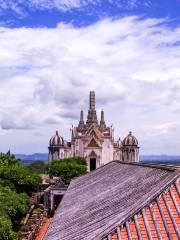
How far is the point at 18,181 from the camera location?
5800 centimetres

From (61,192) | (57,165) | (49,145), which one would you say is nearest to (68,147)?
(49,145)

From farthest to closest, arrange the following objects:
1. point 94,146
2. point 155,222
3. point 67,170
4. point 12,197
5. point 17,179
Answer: point 94,146, point 67,170, point 17,179, point 12,197, point 155,222

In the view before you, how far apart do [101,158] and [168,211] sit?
7263 centimetres

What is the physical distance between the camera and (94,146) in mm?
85125

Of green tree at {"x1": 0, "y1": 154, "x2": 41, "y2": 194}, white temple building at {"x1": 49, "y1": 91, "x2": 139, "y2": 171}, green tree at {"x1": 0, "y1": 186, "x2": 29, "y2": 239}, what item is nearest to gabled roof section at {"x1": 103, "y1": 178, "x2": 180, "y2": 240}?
green tree at {"x1": 0, "y1": 186, "x2": 29, "y2": 239}

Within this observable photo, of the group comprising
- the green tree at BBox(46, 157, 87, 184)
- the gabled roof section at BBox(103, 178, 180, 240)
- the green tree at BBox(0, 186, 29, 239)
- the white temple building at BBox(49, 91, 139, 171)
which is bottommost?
the green tree at BBox(0, 186, 29, 239)

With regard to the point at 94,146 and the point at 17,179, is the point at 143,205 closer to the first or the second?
the point at 17,179

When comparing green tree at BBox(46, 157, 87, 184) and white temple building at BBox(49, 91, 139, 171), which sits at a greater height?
white temple building at BBox(49, 91, 139, 171)

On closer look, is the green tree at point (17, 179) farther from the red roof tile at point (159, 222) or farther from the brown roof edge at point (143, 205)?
the red roof tile at point (159, 222)

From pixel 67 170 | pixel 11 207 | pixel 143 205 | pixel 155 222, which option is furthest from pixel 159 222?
pixel 67 170

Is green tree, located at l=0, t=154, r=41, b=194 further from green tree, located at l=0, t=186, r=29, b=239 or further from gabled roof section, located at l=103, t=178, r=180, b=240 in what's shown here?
gabled roof section, located at l=103, t=178, r=180, b=240

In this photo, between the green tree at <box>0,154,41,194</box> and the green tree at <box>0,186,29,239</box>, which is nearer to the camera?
the green tree at <box>0,186,29,239</box>

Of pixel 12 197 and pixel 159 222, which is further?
pixel 12 197

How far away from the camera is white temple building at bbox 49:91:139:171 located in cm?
8519
